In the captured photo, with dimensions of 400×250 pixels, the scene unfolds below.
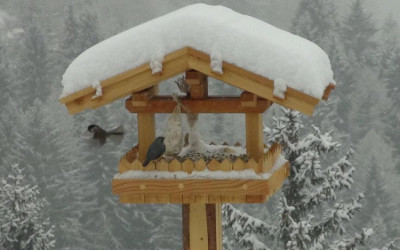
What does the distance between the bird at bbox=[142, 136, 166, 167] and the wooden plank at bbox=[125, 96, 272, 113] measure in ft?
1.24

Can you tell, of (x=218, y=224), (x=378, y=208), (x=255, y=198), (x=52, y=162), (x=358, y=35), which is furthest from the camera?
(x=358, y=35)

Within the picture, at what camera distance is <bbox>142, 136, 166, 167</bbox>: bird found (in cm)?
638

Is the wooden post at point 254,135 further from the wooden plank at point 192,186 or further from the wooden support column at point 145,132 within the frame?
the wooden support column at point 145,132

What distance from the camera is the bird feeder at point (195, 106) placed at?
6.12 meters

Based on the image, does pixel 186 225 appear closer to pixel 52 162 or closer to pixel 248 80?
pixel 248 80

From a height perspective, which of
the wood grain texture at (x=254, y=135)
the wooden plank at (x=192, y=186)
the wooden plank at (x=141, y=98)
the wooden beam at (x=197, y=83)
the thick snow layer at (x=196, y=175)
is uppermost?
the wooden beam at (x=197, y=83)

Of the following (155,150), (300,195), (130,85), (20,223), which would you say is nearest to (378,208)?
(20,223)

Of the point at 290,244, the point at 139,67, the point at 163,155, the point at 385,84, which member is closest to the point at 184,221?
the point at 163,155

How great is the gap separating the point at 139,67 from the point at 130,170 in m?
0.74

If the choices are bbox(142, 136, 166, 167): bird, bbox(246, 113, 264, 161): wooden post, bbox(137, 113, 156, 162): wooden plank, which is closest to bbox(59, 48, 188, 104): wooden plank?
bbox(142, 136, 166, 167): bird

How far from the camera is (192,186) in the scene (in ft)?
21.0

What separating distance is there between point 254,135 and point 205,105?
0.40 m

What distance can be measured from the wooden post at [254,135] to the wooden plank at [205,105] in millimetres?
73

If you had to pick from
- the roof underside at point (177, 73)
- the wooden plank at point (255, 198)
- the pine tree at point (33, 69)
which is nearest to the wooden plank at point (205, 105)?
the roof underside at point (177, 73)
